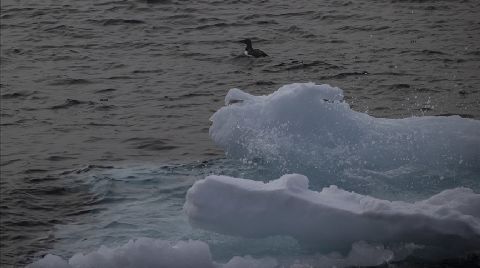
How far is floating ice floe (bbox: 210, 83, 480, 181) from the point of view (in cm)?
1056

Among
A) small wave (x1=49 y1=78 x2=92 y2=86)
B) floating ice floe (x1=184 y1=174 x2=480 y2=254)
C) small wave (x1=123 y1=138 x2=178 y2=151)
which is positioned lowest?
small wave (x1=123 y1=138 x2=178 y2=151)

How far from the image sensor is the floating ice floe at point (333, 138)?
10.6 m

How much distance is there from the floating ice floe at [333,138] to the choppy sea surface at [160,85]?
0.34 meters

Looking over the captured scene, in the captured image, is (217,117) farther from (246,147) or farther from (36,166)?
(36,166)

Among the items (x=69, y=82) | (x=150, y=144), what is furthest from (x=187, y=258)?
(x=69, y=82)

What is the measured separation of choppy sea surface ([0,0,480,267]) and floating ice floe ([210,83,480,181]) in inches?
13.2

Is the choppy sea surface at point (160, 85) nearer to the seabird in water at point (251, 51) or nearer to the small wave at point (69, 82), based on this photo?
the small wave at point (69, 82)

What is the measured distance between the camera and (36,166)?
11.7 meters

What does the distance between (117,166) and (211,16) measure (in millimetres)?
8742

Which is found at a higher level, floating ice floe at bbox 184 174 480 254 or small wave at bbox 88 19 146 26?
floating ice floe at bbox 184 174 480 254

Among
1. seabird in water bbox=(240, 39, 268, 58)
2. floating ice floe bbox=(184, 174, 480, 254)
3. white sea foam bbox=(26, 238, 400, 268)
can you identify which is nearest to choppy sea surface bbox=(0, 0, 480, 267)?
seabird in water bbox=(240, 39, 268, 58)

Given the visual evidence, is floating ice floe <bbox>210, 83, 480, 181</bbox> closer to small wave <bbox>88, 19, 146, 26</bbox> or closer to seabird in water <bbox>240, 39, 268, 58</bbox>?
seabird in water <bbox>240, 39, 268, 58</bbox>

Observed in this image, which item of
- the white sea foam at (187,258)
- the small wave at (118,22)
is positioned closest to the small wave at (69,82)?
the small wave at (118,22)

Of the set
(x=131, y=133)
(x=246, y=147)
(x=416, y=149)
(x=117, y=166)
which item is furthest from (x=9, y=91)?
(x=416, y=149)
